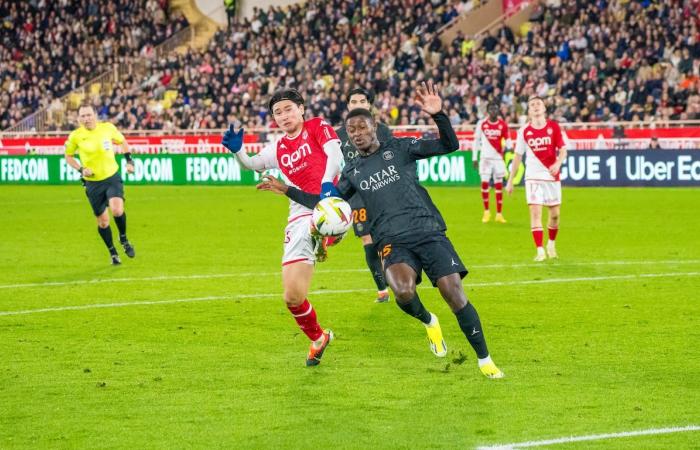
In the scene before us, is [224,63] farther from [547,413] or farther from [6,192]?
[547,413]

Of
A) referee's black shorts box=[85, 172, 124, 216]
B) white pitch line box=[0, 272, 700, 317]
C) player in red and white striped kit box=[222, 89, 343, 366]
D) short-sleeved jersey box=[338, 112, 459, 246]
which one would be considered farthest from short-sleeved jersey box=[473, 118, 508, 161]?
short-sleeved jersey box=[338, 112, 459, 246]

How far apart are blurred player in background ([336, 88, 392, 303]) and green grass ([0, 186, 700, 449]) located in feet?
0.94

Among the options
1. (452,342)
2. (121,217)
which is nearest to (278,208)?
(121,217)

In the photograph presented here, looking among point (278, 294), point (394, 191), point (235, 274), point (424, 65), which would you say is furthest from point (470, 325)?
point (424, 65)

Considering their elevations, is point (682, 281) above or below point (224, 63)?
below

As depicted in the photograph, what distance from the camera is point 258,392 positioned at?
321 inches

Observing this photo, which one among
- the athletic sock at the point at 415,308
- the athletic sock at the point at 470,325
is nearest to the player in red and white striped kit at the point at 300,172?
the athletic sock at the point at 415,308

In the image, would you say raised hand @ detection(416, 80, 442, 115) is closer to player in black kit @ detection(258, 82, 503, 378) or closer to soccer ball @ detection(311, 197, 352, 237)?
player in black kit @ detection(258, 82, 503, 378)

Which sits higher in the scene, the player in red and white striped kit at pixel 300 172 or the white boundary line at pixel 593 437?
the player in red and white striped kit at pixel 300 172

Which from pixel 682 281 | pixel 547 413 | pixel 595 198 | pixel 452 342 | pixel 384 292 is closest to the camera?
pixel 547 413

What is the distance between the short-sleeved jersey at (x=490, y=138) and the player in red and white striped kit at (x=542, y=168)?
7.39m

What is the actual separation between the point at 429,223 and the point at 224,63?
125 ft

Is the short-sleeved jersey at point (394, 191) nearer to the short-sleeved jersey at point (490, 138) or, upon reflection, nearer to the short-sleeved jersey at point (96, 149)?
the short-sleeved jersey at point (96, 149)

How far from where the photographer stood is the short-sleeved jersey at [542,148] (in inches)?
643
